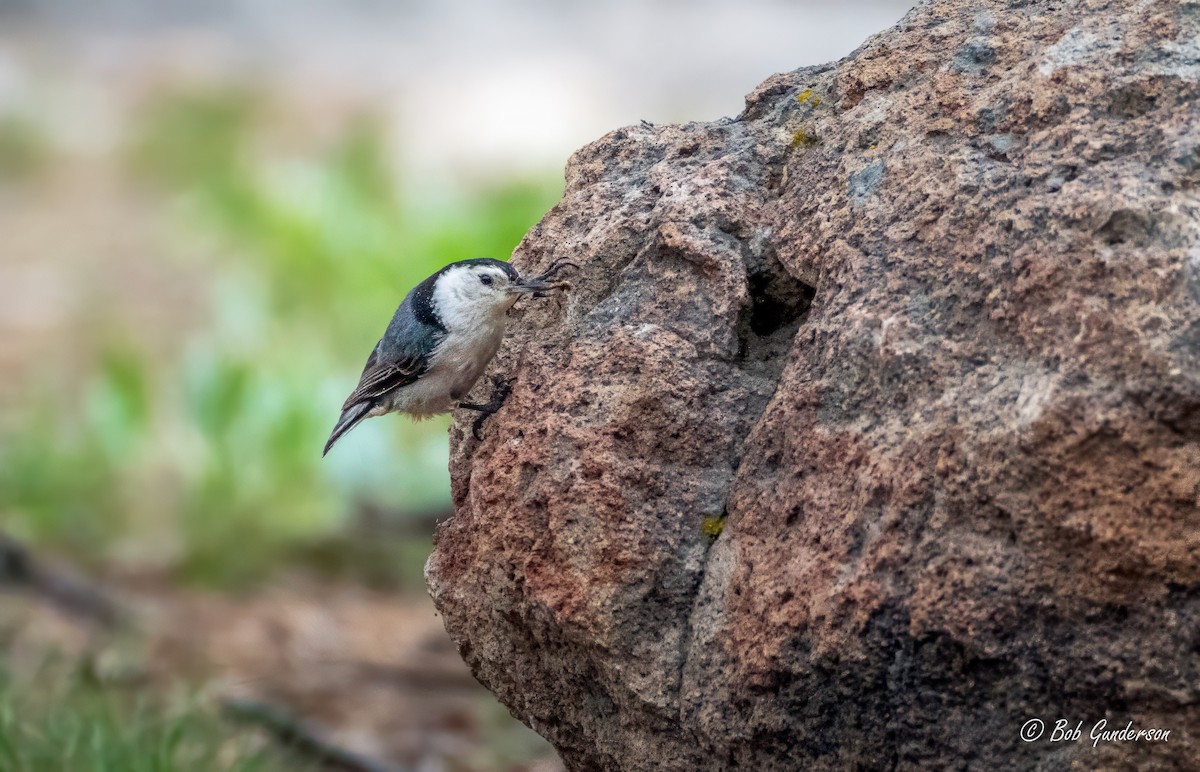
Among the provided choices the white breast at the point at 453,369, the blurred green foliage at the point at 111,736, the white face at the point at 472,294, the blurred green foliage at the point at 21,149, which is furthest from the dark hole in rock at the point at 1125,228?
the blurred green foliage at the point at 21,149

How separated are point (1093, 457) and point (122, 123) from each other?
12.8m

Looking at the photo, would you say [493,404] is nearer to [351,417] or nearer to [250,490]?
[351,417]

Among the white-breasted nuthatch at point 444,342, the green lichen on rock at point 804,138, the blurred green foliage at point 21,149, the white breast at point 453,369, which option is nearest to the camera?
the green lichen on rock at point 804,138

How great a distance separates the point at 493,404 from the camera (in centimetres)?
287

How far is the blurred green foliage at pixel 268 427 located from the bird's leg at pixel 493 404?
329 centimetres

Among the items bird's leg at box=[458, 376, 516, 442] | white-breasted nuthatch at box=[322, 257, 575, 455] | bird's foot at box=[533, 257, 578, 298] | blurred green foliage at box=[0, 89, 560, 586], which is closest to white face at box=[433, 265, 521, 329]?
white-breasted nuthatch at box=[322, 257, 575, 455]

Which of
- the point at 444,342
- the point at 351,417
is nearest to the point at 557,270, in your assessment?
the point at 444,342

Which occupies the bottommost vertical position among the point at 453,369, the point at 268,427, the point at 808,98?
the point at 453,369

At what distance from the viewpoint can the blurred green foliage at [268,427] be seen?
7109 millimetres

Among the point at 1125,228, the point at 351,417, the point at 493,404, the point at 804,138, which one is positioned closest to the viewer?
the point at 1125,228

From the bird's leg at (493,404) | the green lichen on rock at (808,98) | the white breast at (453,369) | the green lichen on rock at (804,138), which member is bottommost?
the bird's leg at (493,404)

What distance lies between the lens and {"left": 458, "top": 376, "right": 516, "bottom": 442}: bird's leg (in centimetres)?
284

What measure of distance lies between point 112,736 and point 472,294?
6.98ft

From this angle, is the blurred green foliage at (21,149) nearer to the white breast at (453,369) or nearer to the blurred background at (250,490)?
the blurred background at (250,490)
